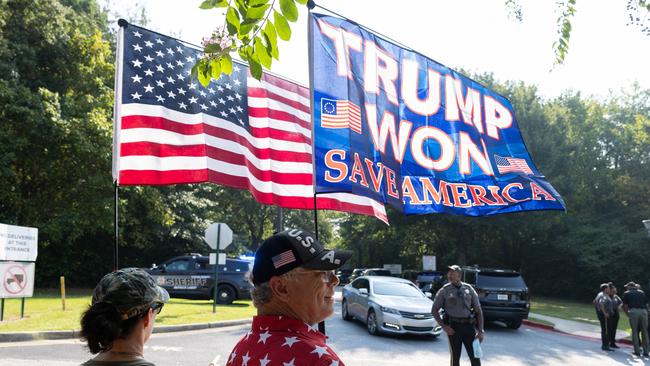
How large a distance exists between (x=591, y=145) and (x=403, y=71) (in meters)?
40.8

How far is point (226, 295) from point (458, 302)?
46.2ft

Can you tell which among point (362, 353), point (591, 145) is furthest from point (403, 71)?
point (591, 145)

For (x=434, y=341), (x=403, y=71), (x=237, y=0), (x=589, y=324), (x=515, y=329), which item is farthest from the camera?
(x=589, y=324)

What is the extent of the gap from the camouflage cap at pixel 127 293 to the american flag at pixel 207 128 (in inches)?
77.0

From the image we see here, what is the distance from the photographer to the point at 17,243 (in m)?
13.4

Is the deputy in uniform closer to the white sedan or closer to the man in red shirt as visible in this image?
the white sedan

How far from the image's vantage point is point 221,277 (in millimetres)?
20484

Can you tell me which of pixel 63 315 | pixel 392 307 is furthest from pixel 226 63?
pixel 63 315

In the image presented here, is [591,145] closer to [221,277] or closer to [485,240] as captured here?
[485,240]

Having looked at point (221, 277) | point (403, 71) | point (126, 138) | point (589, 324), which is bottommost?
point (589, 324)

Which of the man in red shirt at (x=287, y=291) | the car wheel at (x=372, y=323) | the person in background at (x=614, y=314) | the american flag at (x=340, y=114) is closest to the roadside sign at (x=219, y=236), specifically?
the car wheel at (x=372, y=323)

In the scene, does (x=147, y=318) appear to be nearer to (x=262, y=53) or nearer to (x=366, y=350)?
(x=262, y=53)

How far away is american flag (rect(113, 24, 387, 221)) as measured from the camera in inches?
187

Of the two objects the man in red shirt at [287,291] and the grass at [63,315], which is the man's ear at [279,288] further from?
the grass at [63,315]
